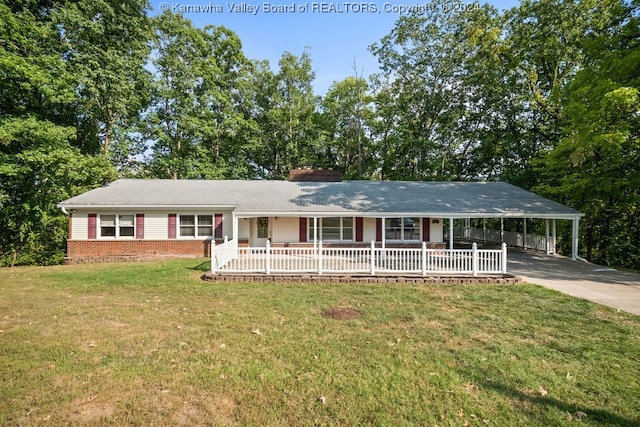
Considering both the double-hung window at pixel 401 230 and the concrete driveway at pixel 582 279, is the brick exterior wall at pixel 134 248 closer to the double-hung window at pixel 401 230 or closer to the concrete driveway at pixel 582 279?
the double-hung window at pixel 401 230

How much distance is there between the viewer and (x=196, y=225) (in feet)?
50.1

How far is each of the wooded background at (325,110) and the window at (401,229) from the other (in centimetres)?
796

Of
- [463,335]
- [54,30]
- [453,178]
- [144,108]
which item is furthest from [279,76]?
[463,335]

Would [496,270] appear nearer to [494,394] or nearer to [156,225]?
[494,394]

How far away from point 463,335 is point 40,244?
2128cm

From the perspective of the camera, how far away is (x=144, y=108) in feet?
75.2

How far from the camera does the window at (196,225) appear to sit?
50.1 ft

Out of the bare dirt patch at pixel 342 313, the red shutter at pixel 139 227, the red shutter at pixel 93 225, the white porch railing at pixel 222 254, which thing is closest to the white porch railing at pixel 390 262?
the white porch railing at pixel 222 254

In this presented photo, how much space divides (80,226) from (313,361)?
1568 centimetres

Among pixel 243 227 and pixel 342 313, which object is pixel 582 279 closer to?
pixel 342 313

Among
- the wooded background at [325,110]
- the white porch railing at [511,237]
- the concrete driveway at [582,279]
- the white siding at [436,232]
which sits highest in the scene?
the wooded background at [325,110]

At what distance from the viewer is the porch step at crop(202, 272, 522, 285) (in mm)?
9430

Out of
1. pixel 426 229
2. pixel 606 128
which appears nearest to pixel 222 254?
pixel 426 229

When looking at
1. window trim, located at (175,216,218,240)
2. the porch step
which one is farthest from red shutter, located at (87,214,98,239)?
the porch step
